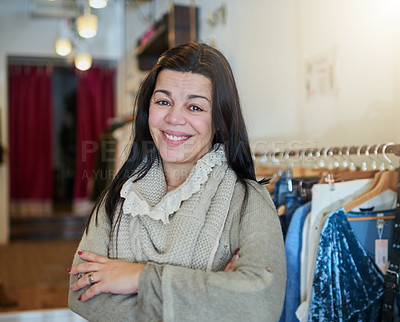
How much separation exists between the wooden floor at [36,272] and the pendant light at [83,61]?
81.1 inches

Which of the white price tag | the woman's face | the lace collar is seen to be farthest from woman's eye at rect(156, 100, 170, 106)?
the white price tag

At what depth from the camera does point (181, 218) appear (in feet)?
3.41

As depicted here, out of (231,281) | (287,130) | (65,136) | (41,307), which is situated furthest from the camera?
(65,136)

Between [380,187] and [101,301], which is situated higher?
[380,187]

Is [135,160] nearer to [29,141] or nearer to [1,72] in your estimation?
[1,72]

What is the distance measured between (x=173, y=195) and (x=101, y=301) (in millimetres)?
279

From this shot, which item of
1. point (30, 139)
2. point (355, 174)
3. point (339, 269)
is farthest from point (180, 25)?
point (30, 139)

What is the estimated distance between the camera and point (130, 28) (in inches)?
201

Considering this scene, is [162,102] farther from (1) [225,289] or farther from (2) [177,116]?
(1) [225,289]

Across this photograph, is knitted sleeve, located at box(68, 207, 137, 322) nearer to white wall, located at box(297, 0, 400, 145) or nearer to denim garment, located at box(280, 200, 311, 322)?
denim garment, located at box(280, 200, 311, 322)

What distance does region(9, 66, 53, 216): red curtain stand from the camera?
566 cm

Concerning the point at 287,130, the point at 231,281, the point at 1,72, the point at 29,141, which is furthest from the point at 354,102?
the point at 29,141

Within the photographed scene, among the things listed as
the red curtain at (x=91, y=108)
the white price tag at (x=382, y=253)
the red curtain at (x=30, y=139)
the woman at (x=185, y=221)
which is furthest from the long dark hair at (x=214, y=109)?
the red curtain at (x=30, y=139)

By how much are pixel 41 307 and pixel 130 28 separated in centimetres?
318
